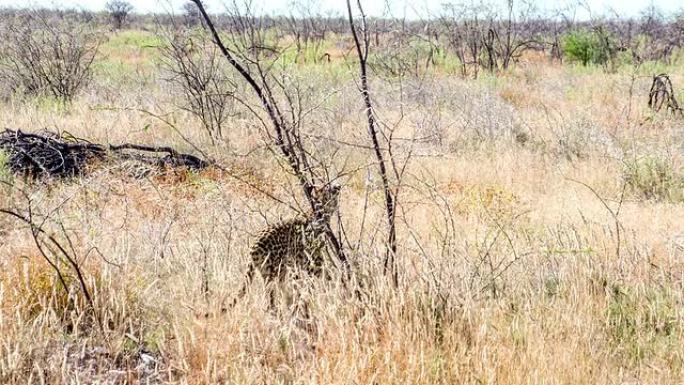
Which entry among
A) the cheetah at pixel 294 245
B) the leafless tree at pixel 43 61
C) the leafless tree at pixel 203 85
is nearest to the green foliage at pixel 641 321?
the cheetah at pixel 294 245

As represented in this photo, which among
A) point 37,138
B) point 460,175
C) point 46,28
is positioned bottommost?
point 460,175

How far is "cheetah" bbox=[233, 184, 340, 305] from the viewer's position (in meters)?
2.79

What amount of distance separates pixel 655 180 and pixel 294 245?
12.2 feet

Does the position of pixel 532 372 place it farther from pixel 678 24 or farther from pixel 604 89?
pixel 678 24

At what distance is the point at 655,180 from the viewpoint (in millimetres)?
5324

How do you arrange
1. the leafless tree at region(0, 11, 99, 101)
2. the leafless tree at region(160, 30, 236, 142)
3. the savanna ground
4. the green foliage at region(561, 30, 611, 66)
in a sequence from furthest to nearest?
the green foliage at region(561, 30, 611, 66)
the leafless tree at region(0, 11, 99, 101)
the leafless tree at region(160, 30, 236, 142)
the savanna ground

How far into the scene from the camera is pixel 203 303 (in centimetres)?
247

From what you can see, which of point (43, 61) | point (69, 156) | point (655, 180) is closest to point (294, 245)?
point (69, 156)

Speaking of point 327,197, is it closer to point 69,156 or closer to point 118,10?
point 69,156

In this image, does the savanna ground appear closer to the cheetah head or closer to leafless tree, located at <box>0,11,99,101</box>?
the cheetah head

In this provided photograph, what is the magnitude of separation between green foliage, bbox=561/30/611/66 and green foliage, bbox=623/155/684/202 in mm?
9760

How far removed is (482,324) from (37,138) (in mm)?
4363

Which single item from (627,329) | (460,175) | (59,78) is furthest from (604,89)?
(627,329)

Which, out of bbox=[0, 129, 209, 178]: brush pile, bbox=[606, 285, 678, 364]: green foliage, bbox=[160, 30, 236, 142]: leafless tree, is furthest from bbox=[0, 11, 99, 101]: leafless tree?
bbox=[606, 285, 678, 364]: green foliage
